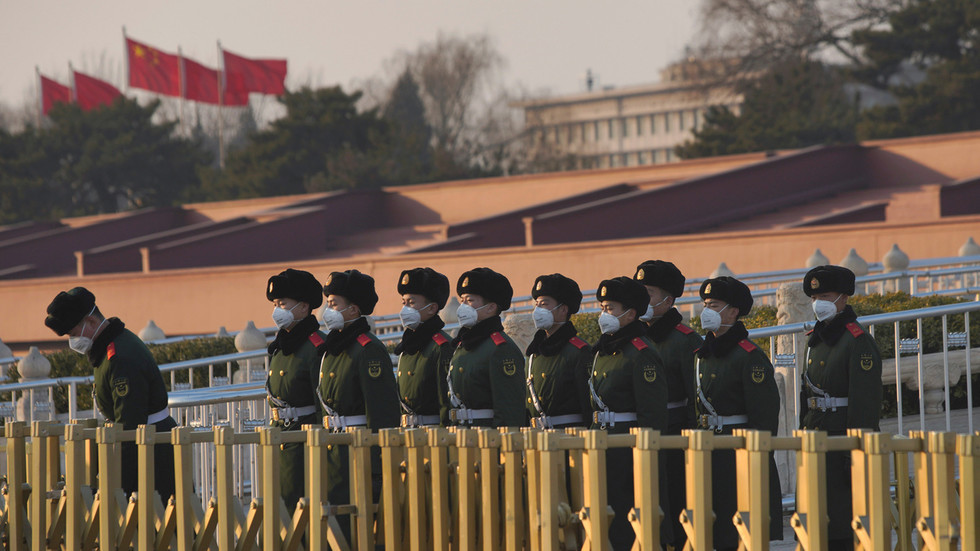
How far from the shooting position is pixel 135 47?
4041 cm

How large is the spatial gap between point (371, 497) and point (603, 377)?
4.13ft

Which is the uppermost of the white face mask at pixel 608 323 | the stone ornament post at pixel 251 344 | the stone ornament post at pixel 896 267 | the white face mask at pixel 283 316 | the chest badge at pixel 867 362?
the stone ornament post at pixel 896 267

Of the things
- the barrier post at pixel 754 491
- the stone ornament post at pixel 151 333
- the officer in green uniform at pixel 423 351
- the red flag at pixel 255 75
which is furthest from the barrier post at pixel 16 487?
the red flag at pixel 255 75

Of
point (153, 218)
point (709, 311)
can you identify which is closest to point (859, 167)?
point (153, 218)

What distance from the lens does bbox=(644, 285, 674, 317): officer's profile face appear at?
6.69m

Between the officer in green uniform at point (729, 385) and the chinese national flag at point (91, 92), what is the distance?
129 ft

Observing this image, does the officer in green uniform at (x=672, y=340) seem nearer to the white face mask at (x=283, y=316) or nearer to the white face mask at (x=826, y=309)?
the white face mask at (x=826, y=309)

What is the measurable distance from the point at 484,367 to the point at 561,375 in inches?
14.3

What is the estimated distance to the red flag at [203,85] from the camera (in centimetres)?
4069

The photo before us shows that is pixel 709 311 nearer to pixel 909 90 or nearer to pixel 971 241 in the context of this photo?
pixel 971 241

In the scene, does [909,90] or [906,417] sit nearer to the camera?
[906,417]

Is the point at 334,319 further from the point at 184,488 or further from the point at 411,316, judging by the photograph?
the point at 184,488

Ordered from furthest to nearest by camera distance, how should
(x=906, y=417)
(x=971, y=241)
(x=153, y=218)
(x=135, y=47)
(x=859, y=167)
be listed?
1. (x=135, y=47)
2. (x=153, y=218)
3. (x=859, y=167)
4. (x=971, y=241)
5. (x=906, y=417)

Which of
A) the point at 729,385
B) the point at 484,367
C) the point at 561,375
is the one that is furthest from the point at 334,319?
the point at 729,385
